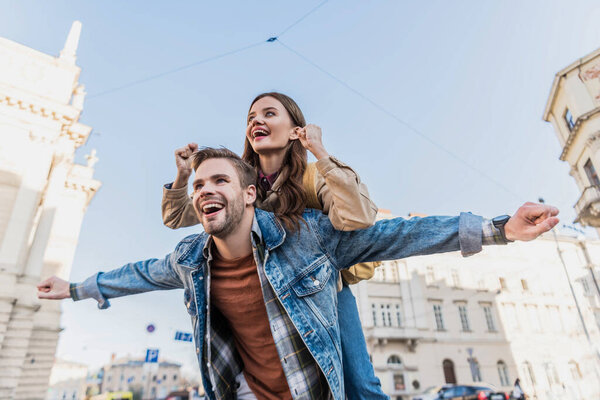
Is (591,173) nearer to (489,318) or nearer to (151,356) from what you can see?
(489,318)

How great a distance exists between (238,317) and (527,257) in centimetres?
3725

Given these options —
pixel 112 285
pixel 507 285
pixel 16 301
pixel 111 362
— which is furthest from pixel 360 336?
pixel 111 362

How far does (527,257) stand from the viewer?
32.8 m

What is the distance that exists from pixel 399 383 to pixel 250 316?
1130 inches

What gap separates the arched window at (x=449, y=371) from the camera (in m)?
28.3

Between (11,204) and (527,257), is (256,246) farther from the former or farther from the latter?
(527,257)

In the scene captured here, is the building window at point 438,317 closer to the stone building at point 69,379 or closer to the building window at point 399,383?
the building window at point 399,383

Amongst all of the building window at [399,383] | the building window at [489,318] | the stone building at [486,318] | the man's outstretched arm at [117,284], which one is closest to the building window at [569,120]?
the stone building at [486,318]

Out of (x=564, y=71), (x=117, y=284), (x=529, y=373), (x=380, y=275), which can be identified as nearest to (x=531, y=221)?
(x=117, y=284)

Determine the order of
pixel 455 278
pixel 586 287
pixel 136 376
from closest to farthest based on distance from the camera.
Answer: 1. pixel 455 278
2. pixel 586 287
3. pixel 136 376

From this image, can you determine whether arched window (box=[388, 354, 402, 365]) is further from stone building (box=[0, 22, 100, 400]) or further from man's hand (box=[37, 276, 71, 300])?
man's hand (box=[37, 276, 71, 300])

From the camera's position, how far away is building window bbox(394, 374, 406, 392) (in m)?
26.4

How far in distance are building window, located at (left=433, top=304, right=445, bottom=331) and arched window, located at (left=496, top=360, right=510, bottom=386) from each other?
5.50 m

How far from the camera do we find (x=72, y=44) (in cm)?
2303
